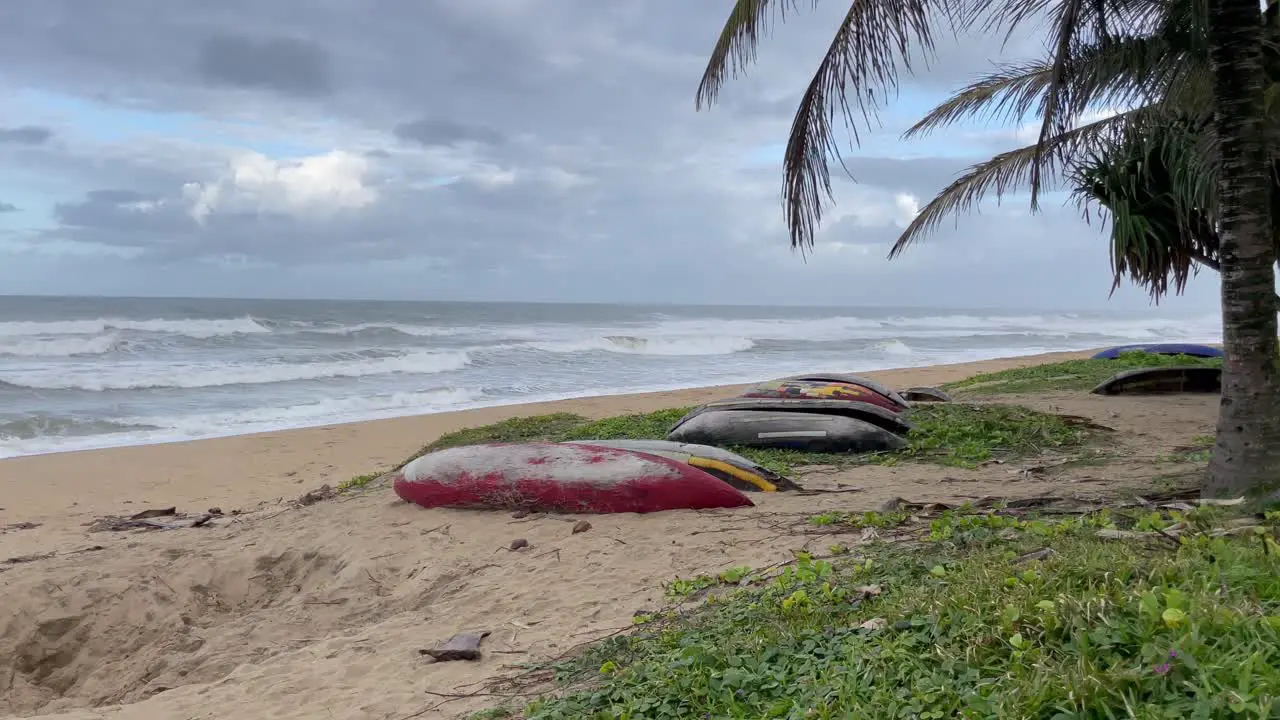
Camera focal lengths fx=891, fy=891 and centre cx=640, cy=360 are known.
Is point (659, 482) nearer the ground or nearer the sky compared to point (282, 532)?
nearer the sky

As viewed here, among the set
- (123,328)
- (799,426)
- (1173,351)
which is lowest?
(799,426)

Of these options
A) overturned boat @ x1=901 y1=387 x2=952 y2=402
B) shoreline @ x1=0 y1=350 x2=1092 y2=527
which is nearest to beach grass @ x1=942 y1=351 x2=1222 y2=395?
overturned boat @ x1=901 y1=387 x2=952 y2=402

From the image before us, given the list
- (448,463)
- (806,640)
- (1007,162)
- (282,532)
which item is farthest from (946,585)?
(1007,162)

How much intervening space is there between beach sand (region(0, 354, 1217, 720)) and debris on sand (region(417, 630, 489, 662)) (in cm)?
5

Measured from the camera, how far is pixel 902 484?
6105mm

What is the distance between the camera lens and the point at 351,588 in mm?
5188

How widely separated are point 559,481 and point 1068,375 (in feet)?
33.1

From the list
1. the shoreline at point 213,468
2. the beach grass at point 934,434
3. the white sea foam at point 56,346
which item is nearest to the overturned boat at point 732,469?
the beach grass at point 934,434

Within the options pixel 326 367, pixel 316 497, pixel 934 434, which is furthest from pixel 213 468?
pixel 326 367

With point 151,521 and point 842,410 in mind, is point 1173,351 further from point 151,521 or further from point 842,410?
point 151,521

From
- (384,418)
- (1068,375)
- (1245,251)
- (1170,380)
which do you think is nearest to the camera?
(1245,251)

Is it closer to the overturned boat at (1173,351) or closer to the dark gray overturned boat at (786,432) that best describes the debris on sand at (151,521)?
the dark gray overturned boat at (786,432)

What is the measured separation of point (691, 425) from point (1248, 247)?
4655mm

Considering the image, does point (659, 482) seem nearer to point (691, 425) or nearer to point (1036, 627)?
point (691, 425)
